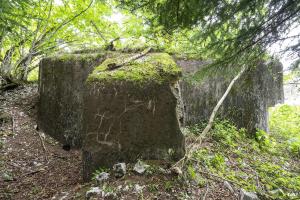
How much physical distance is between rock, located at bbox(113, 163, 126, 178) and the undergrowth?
2.81ft

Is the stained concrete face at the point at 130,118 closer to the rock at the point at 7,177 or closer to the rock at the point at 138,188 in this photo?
the rock at the point at 138,188

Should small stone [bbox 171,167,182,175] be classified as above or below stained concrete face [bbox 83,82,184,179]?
below

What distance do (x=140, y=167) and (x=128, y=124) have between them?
1.87 feet

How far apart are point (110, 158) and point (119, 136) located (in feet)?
1.01

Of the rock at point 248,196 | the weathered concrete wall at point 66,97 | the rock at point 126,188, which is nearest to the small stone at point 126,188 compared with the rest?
the rock at point 126,188

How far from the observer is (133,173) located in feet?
9.43

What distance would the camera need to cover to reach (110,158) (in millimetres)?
3037

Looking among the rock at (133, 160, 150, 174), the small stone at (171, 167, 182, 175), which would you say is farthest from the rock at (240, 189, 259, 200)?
the rock at (133, 160, 150, 174)

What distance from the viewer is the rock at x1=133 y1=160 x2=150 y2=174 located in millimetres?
2856

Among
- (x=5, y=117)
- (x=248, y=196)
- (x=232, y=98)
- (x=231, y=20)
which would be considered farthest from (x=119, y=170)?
(x=232, y=98)

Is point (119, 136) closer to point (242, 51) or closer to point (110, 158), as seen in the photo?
point (110, 158)

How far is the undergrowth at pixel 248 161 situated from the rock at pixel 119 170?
0.86m

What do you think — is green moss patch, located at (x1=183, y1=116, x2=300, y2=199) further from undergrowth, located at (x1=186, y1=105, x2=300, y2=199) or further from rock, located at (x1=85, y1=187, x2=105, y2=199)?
rock, located at (x1=85, y1=187, x2=105, y2=199)

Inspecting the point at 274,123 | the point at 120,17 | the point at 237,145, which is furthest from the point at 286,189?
the point at 120,17
